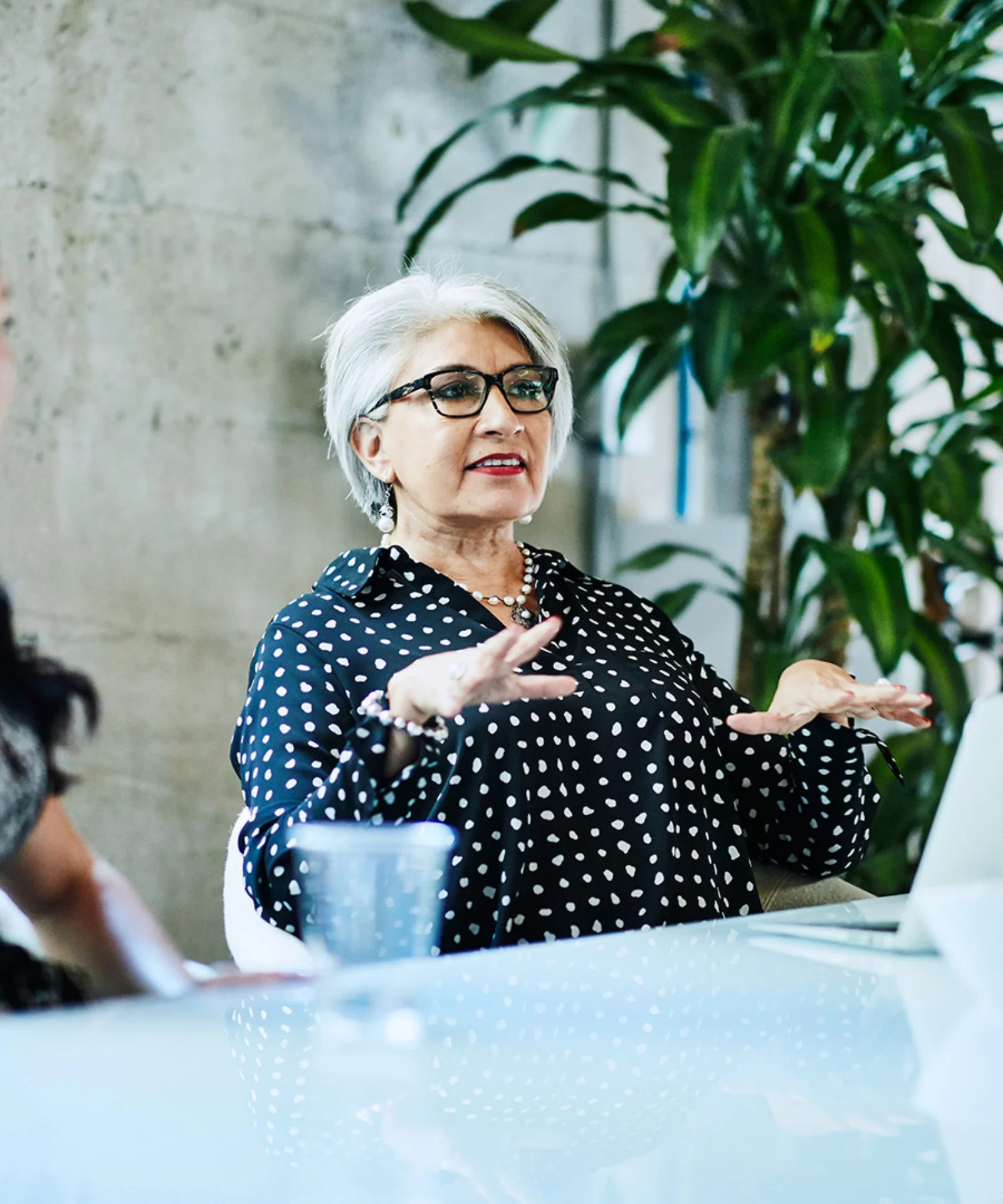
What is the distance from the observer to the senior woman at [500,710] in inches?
58.4

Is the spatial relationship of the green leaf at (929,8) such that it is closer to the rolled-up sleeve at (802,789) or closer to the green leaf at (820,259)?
the green leaf at (820,259)

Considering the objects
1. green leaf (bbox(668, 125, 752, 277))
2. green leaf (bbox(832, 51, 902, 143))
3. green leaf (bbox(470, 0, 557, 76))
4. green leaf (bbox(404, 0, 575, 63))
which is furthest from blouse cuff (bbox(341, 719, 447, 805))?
green leaf (bbox(470, 0, 557, 76))

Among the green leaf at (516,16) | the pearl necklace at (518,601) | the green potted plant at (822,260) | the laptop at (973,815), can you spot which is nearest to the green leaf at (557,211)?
the green potted plant at (822,260)

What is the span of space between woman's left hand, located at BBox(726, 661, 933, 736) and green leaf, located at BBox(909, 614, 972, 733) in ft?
3.55

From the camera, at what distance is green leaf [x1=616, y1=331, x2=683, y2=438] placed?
8.44 feet

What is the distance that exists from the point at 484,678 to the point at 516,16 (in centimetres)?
193

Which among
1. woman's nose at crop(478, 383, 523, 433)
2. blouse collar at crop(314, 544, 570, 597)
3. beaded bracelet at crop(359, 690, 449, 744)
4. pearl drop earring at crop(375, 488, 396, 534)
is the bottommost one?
beaded bracelet at crop(359, 690, 449, 744)

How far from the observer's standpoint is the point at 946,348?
7.83 feet

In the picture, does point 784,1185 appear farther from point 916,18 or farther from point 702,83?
point 702,83

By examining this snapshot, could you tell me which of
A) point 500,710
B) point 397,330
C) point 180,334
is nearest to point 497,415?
point 397,330

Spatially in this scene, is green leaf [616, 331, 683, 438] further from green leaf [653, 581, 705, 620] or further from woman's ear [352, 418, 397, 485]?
woman's ear [352, 418, 397, 485]

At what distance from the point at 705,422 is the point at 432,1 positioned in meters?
1.18

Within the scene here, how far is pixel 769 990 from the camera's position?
3.31ft

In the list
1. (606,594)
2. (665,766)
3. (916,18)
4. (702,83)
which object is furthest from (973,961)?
(702,83)
